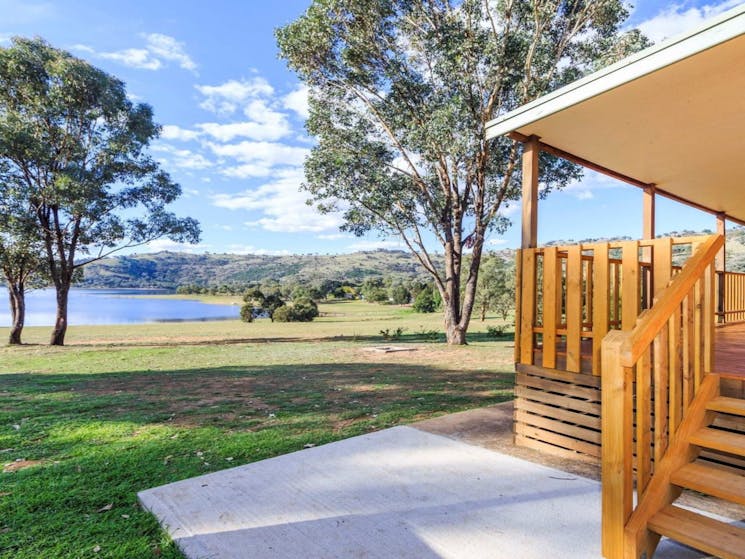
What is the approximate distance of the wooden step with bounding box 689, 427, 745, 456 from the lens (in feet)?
6.75

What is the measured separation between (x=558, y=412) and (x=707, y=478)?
1252 mm

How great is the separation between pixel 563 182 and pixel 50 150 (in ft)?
50.2

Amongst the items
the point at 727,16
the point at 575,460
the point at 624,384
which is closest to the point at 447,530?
the point at 624,384

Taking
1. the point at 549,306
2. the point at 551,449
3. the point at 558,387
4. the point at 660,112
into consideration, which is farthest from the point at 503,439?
the point at 660,112

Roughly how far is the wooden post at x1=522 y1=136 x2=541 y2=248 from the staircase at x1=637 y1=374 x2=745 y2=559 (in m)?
1.55

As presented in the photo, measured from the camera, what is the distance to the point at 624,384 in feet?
5.69

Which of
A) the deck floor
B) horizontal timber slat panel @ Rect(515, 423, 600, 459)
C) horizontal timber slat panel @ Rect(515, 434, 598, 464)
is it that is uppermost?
the deck floor

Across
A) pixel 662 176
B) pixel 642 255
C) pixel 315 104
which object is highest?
pixel 315 104

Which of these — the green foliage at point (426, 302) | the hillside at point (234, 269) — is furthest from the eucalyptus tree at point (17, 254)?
the hillside at point (234, 269)

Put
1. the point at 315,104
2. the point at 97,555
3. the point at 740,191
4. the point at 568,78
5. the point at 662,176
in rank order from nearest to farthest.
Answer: the point at 97,555 < the point at 662,176 < the point at 740,191 < the point at 568,78 < the point at 315,104

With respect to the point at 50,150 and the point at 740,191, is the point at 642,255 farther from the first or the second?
the point at 50,150

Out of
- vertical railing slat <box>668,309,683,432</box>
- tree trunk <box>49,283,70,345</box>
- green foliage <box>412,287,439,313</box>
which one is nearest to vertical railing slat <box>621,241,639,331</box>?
vertical railing slat <box>668,309,683,432</box>

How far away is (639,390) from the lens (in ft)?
6.07

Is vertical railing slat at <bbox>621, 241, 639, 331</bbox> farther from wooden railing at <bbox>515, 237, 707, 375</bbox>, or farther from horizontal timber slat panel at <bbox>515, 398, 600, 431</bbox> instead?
horizontal timber slat panel at <bbox>515, 398, 600, 431</bbox>
